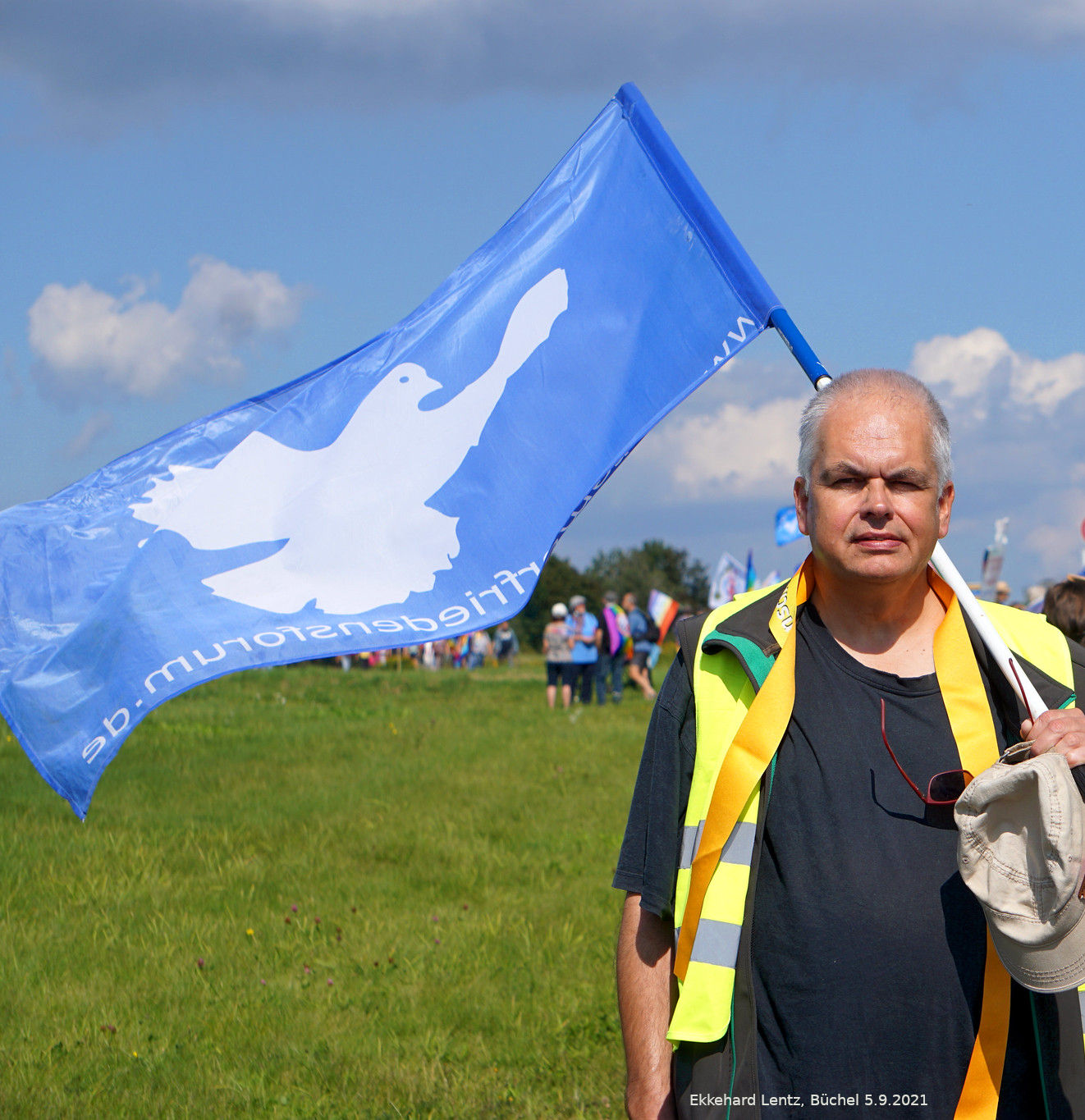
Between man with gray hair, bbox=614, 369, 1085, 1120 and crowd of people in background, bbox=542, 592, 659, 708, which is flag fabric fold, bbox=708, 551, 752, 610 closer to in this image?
crowd of people in background, bbox=542, 592, 659, 708

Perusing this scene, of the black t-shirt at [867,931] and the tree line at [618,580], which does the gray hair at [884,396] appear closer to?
the black t-shirt at [867,931]

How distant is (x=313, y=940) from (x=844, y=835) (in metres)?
5.22

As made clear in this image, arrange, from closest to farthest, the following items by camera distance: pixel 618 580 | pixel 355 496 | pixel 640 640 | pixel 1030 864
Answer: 1. pixel 1030 864
2. pixel 355 496
3. pixel 640 640
4. pixel 618 580

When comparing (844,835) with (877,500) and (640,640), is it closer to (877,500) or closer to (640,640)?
(877,500)

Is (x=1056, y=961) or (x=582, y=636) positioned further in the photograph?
(x=582, y=636)

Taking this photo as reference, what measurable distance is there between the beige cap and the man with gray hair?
0.15 metres

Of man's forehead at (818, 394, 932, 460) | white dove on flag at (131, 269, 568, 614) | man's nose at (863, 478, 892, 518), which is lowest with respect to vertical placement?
man's nose at (863, 478, 892, 518)

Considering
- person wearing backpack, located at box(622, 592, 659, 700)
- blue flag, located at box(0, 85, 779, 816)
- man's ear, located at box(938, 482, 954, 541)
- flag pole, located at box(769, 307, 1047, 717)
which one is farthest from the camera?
person wearing backpack, located at box(622, 592, 659, 700)

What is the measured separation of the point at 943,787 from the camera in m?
2.56

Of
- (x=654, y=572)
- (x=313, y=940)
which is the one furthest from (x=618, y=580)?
(x=313, y=940)

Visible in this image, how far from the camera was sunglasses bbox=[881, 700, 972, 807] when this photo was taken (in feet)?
8.39

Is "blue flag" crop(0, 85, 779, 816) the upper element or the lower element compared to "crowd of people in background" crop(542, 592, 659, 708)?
lower

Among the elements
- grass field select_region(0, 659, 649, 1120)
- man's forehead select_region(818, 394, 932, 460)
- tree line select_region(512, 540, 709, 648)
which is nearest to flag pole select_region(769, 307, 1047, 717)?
man's forehead select_region(818, 394, 932, 460)

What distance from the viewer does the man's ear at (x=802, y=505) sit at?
2801 millimetres
